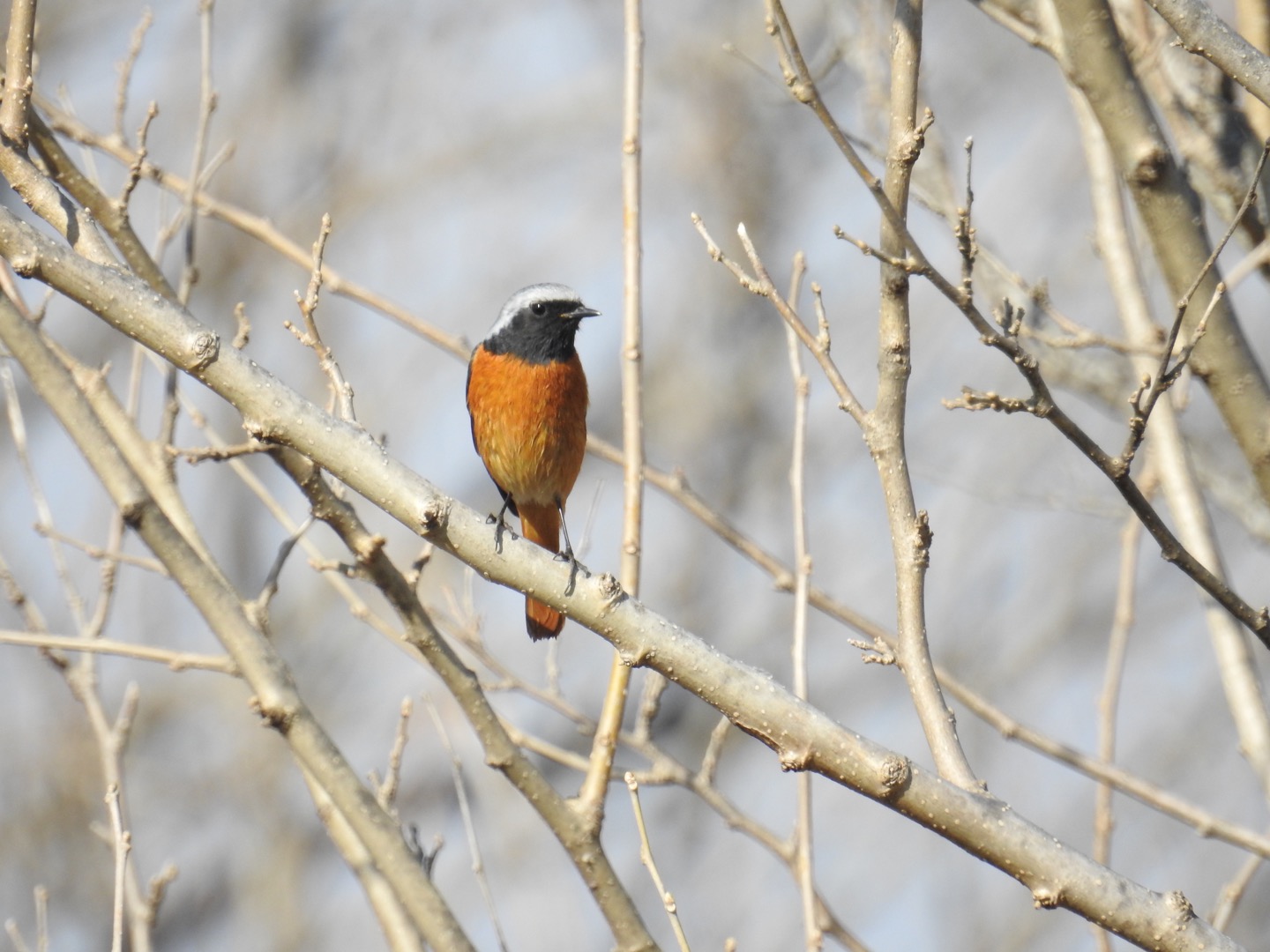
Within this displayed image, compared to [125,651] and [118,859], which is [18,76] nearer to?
[125,651]

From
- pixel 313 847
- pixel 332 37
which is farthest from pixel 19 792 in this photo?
pixel 332 37

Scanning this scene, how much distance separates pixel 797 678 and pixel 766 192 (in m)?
11.0

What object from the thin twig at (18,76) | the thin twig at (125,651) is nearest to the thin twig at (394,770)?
the thin twig at (125,651)

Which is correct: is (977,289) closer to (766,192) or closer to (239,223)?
(239,223)

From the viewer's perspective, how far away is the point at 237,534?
12344 millimetres

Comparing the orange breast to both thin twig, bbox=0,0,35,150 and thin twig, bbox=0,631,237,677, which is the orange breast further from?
thin twig, bbox=0,0,35,150

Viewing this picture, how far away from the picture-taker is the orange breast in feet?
16.0

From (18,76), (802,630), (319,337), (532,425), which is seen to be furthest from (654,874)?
(532,425)

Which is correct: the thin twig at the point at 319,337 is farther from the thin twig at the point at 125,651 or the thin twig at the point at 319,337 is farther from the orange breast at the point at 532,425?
the orange breast at the point at 532,425

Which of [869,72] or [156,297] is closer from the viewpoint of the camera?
[156,297]

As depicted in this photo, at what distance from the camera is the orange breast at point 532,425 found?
16.0ft

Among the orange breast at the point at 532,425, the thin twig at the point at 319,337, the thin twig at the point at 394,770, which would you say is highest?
the orange breast at the point at 532,425

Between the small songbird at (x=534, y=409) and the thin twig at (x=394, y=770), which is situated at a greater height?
the small songbird at (x=534, y=409)

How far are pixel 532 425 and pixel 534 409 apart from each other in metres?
0.06
